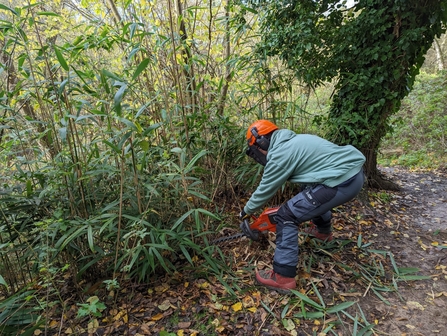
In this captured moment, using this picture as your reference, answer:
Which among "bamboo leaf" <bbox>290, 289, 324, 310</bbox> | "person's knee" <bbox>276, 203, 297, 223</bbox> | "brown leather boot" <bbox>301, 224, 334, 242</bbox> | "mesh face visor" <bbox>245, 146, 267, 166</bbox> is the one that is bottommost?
"bamboo leaf" <bbox>290, 289, 324, 310</bbox>

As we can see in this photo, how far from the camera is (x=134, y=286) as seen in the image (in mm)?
2066

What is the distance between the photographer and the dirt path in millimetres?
1864

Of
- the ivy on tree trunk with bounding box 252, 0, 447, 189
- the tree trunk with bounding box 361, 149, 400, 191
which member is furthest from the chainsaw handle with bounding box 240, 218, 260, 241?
the tree trunk with bounding box 361, 149, 400, 191

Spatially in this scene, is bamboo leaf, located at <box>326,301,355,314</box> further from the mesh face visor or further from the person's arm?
the mesh face visor

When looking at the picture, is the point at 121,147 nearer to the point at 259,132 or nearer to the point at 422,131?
the point at 259,132

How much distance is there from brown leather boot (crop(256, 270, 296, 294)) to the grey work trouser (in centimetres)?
6

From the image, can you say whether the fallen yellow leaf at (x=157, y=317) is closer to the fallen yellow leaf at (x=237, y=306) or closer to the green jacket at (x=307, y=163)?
the fallen yellow leaf at (x=237, y=306)

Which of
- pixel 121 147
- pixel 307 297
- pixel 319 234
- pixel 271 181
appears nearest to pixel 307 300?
pixel 307 297

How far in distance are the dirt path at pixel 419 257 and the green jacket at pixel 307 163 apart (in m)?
1.00

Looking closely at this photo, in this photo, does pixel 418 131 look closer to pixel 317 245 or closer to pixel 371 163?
pixel 371 163

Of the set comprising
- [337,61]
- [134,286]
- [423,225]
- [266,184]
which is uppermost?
[337,61]

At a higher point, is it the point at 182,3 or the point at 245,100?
the point at 182,3

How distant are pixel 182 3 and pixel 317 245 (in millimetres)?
2991

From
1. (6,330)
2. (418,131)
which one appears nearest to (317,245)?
(6,330)
